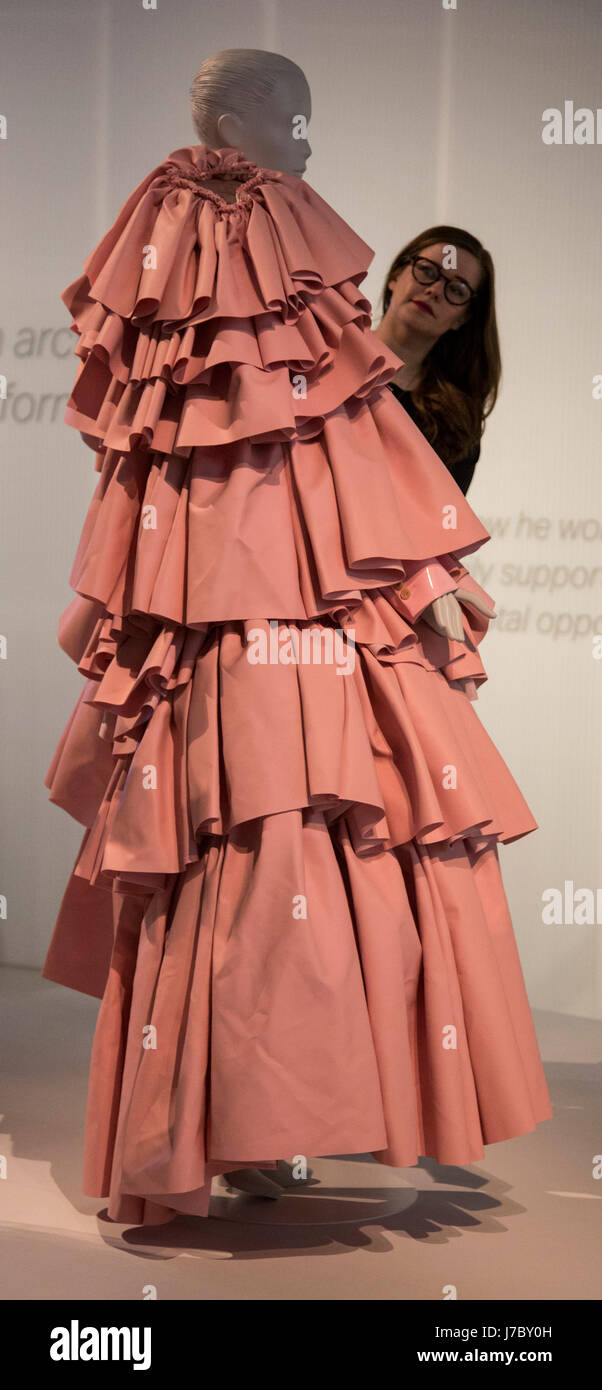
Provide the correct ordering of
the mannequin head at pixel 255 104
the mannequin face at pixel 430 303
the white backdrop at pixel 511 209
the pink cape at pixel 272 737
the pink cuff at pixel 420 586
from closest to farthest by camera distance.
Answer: the pink cape at pixel 272 737 < the pink cuff at pixel 420 586 < the mannequin head at pixel 255 104 < the mannequin face at pixel 430 303 < the white backdrop at pixel 511 209

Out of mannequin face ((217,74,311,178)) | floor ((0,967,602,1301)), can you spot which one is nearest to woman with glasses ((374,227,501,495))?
mannequin face ((217,74,311,178))

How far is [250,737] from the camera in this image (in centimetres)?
202

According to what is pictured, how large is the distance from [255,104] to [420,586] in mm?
880

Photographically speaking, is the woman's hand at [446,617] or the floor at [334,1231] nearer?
the floor at [334,1231]

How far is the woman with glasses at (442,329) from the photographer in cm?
323

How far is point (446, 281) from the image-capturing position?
3.25 meters

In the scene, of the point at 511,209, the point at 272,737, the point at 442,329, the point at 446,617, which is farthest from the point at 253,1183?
the point at 511,209

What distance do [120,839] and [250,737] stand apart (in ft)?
0.88

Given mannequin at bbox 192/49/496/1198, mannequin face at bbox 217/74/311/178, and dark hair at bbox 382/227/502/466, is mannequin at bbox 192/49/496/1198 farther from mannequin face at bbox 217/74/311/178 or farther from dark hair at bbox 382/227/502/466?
dark hair at bbox 382/227/502/466

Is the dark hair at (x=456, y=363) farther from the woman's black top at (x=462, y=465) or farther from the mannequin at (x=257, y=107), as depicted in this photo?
the mannequin at (x=257, y=107)

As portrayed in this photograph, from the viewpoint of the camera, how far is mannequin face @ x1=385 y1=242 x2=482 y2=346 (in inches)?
127

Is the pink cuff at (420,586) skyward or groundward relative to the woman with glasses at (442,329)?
groundward

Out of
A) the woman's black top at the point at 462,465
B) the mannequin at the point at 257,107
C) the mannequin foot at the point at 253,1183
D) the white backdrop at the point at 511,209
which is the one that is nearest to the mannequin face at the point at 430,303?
the woman's black top at the point at 462,465

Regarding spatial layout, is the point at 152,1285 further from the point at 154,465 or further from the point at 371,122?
the point at 371,122
